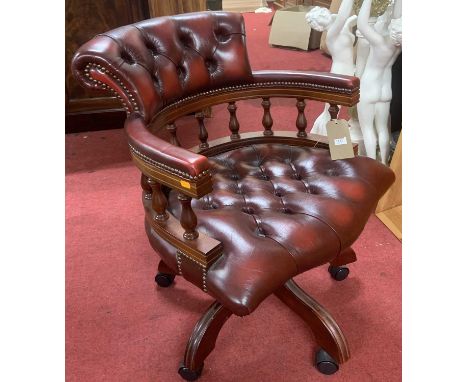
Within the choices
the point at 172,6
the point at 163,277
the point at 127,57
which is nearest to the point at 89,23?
the point at 172,6

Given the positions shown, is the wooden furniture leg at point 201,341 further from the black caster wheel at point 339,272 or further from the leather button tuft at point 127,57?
the leather button tuft at point 127,57

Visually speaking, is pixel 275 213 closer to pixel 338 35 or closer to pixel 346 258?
pixel 346 258

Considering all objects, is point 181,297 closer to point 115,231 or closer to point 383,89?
point 115,231

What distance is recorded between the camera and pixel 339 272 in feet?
5.24

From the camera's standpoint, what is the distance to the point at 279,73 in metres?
1.38

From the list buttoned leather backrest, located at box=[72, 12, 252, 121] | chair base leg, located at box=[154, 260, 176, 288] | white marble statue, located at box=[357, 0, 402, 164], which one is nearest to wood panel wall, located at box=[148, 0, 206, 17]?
white marble statue, located at box=[357, 0, 402, 164]

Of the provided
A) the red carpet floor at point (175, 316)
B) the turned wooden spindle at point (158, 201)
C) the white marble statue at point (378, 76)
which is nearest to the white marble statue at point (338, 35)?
the white marble statue at point (378, 76)

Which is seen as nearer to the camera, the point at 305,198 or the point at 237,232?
the point at 237,232

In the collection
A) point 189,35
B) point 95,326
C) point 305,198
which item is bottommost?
point 95,326

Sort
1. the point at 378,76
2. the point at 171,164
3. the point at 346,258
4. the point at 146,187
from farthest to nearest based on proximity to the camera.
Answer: the point at 378,76 < the point at 346,258 < the point at 146,187 < the point at 171,164

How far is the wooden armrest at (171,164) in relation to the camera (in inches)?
33.4

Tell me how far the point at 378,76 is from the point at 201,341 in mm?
1365

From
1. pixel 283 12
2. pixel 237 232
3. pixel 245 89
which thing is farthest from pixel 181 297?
pixel 283 12

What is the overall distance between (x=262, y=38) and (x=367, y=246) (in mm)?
3601
